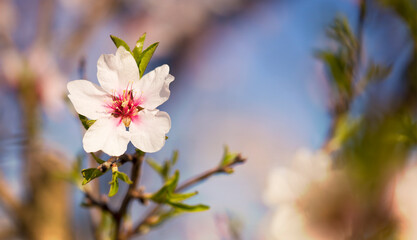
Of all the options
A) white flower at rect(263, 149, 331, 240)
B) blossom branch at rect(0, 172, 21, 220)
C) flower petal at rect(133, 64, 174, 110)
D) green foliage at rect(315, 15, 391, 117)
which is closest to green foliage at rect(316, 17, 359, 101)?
green foliage at rect(315, 15, 391, 117)

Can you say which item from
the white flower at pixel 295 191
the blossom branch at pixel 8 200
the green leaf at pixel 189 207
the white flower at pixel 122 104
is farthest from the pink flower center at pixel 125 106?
the blossom branch at pixel 8 200


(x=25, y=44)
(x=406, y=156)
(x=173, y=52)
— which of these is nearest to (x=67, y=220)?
(x=406, y=156)

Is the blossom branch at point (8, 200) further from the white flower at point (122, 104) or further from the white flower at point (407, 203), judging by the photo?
the white flower at point (407, 203)

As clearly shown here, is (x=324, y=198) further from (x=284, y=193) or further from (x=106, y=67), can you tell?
(x=106, y=67)

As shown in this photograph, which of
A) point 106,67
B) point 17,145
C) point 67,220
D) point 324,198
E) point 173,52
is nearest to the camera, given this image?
point 106,67

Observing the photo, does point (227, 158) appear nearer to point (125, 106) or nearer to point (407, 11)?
point (125, 106)

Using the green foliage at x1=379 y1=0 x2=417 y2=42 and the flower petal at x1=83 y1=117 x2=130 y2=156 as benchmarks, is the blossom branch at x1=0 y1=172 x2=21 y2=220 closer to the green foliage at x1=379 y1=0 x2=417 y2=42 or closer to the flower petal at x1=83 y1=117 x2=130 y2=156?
the flower petal at x1=83 y1=117 x2=130 y2=156
